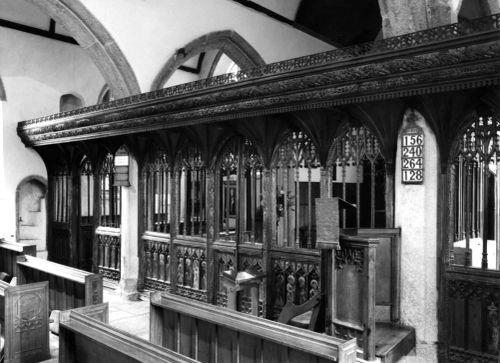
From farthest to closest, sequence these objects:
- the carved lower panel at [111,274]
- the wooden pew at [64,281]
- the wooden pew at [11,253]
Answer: the carved lower panel at [111,274] → the wooden pew at [11,253] → the wooden pew at [64,281]

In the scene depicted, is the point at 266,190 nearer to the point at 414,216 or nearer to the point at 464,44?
the point at 414,216

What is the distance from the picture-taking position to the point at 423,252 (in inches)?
153

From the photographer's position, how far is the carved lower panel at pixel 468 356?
3650mm

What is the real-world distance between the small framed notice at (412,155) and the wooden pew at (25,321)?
132 inches

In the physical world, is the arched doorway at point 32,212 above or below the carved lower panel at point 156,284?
above

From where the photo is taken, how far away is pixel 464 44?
3070mm

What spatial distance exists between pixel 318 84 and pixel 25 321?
3.29 meters

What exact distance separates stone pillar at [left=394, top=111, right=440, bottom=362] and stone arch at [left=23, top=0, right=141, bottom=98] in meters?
4.54

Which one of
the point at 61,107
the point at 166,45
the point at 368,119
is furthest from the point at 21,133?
the point at 368,119

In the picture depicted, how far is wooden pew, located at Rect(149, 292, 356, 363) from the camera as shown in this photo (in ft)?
7.41

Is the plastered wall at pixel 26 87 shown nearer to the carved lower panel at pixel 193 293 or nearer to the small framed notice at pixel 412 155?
A: the carved lower panel at pixel 193 293

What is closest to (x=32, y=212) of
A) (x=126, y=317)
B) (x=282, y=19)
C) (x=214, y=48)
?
(x=126, y=317)

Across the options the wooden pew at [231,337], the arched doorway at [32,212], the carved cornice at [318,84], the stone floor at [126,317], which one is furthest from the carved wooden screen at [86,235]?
the wooden pew at [231,337]

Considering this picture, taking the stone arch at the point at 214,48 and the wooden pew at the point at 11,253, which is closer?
the wooden pew at the point at 11,253
